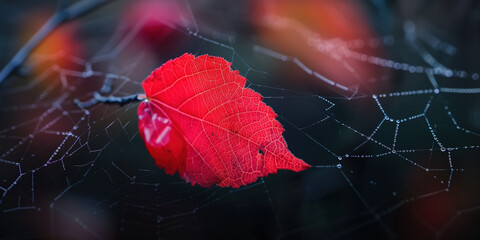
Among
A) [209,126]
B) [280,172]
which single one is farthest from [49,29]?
[280,172]

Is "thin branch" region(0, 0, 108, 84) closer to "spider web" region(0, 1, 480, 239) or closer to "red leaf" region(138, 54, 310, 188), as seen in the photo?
"spider web" region(0, 1, 480, 239)

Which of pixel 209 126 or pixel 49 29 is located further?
pixel 49 29

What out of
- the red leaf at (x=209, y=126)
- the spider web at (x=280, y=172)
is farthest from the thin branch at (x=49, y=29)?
the red leaf at (x=209, y=126)

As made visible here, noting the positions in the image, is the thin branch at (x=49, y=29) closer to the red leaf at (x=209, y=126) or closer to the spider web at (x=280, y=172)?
the spider web at (x=280, y=172)

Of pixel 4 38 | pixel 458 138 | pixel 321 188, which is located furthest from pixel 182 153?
pixel 4 38

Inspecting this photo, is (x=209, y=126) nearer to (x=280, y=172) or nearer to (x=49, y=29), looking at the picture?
(x=280, y=172)

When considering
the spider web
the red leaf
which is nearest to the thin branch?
the spider web
